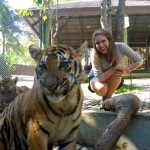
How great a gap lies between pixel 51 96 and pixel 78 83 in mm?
296

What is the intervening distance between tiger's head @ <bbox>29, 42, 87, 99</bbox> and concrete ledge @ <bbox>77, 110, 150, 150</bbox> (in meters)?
1.24

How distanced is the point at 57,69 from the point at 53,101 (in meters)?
0.25

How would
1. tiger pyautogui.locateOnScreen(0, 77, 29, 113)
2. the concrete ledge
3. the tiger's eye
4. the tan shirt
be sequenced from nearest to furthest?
the tiger's eye
the concrete ledge
the tan shirt
tiger pyautogui.locateOnScreen(0, 77, 29, 113)

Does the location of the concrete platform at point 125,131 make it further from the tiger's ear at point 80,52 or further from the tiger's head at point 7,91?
the tiger's head at point 7,91

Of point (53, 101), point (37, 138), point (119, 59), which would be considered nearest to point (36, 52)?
point (53, 101)

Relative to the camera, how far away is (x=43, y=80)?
2117mm

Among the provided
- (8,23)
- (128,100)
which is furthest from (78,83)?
(8,23)

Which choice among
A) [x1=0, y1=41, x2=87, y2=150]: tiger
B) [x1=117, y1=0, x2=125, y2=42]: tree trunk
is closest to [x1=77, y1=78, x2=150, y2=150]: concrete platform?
[x1=0, y1=41, x2=87, y2=150]: tiger

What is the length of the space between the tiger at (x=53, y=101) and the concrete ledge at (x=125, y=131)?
1.03 m

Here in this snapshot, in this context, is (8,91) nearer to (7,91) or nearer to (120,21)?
(7,91)

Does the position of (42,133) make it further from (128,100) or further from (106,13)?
(106,13)

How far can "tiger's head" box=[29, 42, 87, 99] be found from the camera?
2068 mm

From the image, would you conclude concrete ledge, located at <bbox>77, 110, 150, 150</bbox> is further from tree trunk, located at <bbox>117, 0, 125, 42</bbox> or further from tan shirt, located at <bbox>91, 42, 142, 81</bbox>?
tree trunk, located at <bbox>117, 0, 125, 42</bbox>

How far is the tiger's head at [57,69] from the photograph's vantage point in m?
2.07
